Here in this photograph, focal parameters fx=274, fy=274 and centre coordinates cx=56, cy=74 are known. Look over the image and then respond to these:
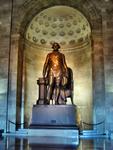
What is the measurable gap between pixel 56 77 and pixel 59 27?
6338 millimetres

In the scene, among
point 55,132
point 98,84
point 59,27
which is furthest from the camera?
point 59,27

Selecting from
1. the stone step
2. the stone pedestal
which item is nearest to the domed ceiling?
the stone pedestal

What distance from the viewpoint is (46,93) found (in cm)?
1277

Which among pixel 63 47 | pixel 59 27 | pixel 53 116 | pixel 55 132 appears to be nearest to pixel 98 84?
pixel 53 116

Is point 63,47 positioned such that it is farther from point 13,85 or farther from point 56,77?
point 56,77

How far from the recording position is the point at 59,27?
59.7 ft

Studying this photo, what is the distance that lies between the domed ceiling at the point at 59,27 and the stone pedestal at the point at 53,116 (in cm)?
610

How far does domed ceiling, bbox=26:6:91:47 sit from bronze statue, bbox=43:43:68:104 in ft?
14.5

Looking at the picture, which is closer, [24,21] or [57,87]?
[57,87]

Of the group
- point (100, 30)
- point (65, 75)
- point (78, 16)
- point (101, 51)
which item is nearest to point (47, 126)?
point (65, 75)

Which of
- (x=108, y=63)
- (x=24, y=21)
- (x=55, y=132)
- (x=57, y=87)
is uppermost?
(x=24, y=21)

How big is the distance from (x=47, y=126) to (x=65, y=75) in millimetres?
2469

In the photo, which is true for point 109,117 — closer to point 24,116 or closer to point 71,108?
point 71,108

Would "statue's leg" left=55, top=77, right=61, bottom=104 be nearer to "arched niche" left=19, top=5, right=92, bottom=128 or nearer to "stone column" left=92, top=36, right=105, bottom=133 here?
"stone column" left=92, top=36, right=105, bottom=133
